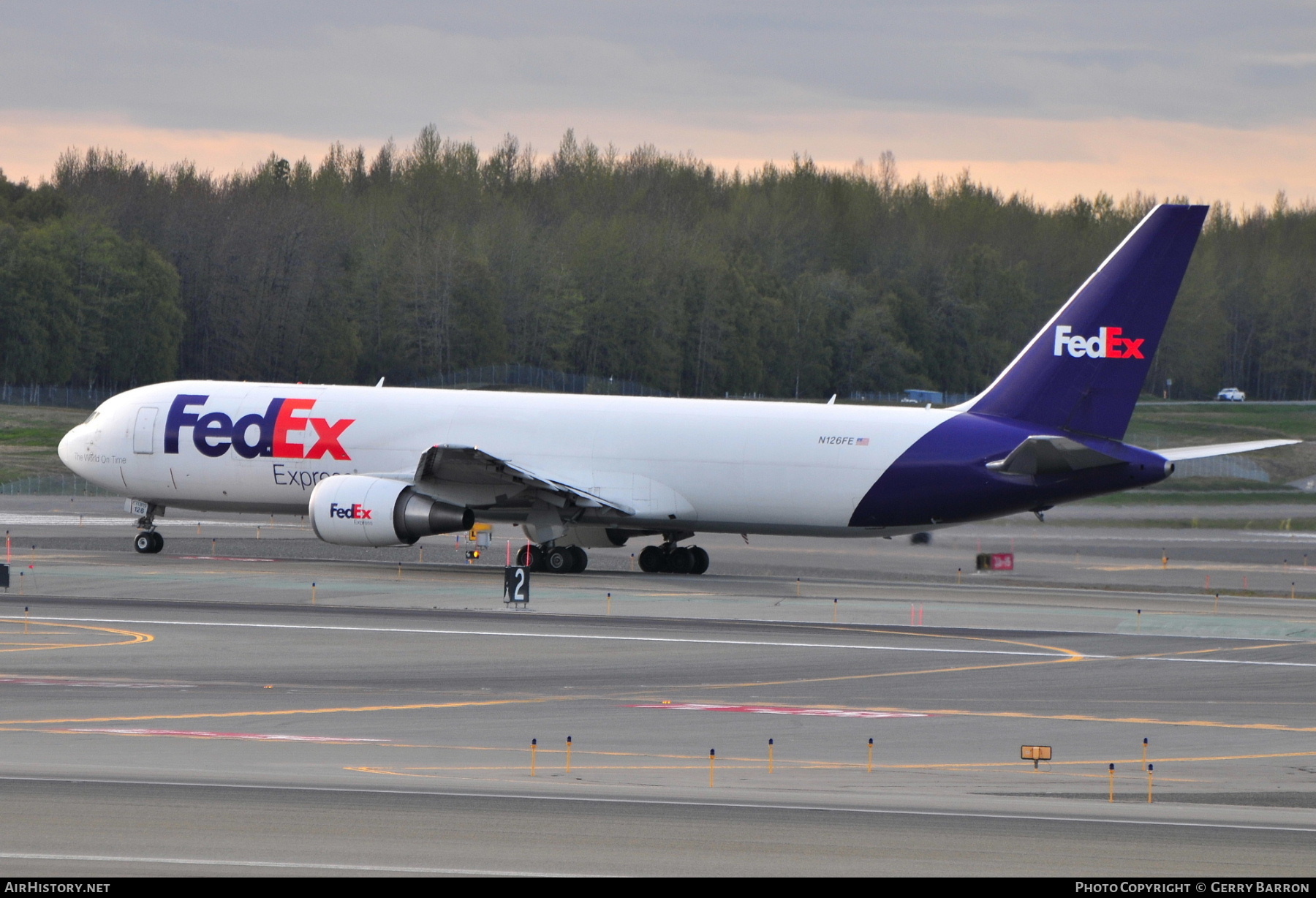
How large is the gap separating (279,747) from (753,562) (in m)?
24.5

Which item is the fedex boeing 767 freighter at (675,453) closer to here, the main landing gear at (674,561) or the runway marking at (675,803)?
the main landing gear at (674,561)

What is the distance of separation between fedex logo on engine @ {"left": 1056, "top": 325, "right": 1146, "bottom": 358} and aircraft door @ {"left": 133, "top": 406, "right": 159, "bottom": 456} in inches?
928

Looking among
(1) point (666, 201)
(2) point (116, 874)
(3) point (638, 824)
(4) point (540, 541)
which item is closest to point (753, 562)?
(4) point (540, 541)

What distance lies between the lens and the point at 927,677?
2411 centimetres

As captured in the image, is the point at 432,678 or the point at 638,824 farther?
the point at 432,678

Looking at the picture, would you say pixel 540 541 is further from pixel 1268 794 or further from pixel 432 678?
pixel 1268 794

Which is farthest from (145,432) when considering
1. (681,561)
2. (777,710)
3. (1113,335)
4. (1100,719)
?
(1100,719)

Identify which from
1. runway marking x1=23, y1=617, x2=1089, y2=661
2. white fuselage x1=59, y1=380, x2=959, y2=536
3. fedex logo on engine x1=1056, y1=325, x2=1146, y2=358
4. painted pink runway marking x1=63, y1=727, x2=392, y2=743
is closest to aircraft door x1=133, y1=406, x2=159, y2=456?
white fuselage x1=59, y1=380, x2=959, y2=536

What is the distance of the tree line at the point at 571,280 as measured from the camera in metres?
105

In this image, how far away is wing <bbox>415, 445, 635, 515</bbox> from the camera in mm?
36375

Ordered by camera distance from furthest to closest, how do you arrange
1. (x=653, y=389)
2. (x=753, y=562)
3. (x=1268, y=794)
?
1. (x=653, y=389)
2. (x=753, y=562)
3. (x=1268, y=794)

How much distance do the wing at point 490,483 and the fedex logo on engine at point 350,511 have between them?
4.88 feet

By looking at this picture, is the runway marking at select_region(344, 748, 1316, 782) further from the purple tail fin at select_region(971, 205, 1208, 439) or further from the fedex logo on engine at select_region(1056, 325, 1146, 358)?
the fedex logo on engine at select_region(1056, 325, 1146, 358)

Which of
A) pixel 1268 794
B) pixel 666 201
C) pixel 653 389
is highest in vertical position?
pixel 666 201
